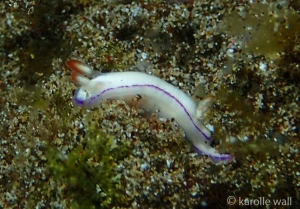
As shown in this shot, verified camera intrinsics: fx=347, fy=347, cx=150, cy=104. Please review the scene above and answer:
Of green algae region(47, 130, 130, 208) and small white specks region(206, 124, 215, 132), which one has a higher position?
small white specks region(206, 124, 215, 132)

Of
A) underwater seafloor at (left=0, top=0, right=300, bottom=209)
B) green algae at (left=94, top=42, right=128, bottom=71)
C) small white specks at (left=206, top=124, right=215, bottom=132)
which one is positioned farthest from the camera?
green algae at (left=94, top=42, right=128, bottom=71)

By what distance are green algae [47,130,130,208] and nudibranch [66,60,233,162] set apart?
1.10 feet

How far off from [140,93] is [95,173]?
735mm

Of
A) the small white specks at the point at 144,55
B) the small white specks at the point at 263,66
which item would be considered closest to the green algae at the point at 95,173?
the small white specks at the point at 144,55

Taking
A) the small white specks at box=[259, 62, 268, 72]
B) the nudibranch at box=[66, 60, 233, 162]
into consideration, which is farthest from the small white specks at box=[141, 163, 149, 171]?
the small white specks at box=[259, 62, 268, 72]

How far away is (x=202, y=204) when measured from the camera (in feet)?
8.60

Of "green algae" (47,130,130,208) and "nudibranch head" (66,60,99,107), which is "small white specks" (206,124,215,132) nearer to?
"green algae" (47,130,130,208)

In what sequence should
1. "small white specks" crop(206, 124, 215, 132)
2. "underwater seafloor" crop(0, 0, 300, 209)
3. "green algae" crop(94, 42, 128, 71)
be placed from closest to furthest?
"underwater seafloor" crop(0, 0, 300, 209), "small white specks" crop(206, 124, 215, 132), "green algae" crop(94, 42, 128, 71)

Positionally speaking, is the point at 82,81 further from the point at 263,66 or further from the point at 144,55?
the point at 263,66

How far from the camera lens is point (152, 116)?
9.30ft

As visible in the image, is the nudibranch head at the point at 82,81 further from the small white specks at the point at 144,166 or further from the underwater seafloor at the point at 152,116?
the small white specks at the point at 144,166

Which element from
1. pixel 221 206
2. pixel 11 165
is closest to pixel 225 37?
pixel 221 206

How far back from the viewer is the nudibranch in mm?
2797

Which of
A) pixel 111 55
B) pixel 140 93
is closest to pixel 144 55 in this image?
pixel 111 55
